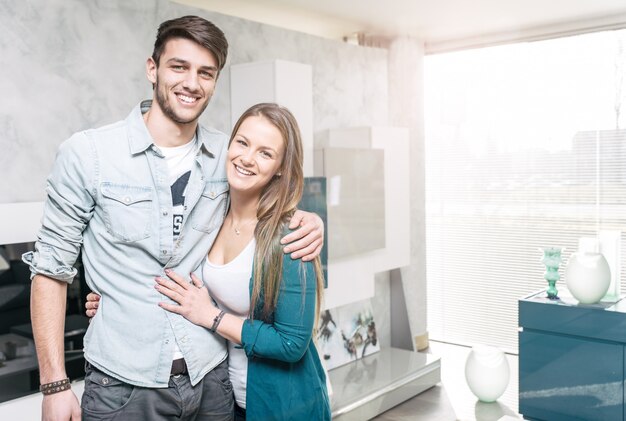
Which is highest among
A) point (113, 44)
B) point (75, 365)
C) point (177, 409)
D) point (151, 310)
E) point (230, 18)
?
point (230, 18)

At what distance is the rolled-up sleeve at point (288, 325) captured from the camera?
1.69m

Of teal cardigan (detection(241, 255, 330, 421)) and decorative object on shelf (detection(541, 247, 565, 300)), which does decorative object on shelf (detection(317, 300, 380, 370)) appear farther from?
teal cardigan (detection(241, 255, 330, 421))

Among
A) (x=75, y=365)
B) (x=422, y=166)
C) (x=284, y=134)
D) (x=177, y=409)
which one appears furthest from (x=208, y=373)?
(x=422, y=166)

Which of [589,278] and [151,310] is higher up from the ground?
[151,310]

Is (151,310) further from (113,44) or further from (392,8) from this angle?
(392,8)

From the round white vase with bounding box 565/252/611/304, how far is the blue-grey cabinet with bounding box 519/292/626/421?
2.4 inches

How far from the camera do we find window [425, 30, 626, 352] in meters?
4.08

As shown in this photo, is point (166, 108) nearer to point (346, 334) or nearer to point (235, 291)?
point (235, 291)

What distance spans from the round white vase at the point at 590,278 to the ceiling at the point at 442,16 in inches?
61.1

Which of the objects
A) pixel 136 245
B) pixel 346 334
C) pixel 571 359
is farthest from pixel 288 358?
pixel 346 334

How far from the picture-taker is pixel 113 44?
3.09 meters

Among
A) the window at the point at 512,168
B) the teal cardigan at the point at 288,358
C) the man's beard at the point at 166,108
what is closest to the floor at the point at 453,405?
the window at the point at 512,168

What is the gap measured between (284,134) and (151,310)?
61 cm

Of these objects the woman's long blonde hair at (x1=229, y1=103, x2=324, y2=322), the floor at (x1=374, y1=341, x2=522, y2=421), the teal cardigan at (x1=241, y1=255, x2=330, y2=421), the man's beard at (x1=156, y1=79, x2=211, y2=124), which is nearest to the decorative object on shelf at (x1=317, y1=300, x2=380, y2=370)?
the floor at (x1=374, y1=341, x2=522, y2=421)
